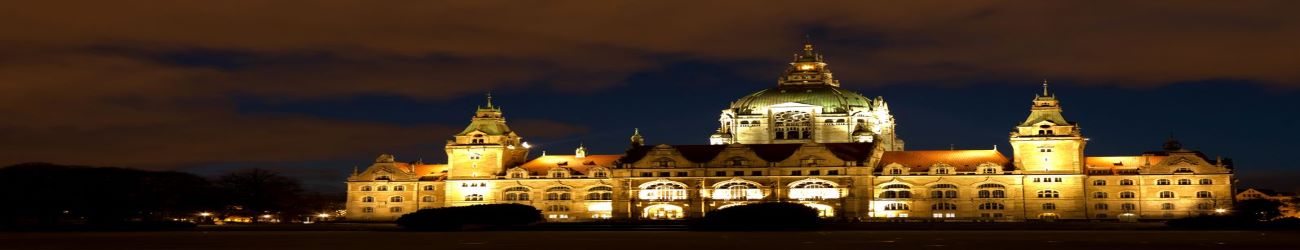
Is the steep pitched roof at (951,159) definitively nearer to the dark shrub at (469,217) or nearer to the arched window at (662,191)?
the arched window at (662,191)

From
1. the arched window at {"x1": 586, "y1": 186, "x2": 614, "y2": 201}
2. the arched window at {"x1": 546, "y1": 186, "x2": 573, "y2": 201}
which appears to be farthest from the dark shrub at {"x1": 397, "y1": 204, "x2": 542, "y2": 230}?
the arched window at {"x1": 546, "y1": 186, "x2": 573, "y2": 201}

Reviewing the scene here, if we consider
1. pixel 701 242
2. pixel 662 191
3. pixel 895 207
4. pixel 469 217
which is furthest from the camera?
pixel 662 191

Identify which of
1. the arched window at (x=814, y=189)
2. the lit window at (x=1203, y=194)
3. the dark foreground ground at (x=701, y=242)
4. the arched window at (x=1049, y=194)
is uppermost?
the arched window at (x=814, y=189)

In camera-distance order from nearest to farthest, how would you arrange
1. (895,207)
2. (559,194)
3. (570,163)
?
(895,207) → (559,194) → (570,163)

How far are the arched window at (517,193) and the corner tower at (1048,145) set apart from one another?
55.2 meters

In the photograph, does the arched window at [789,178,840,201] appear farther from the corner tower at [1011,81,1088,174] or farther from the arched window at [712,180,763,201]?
the corner tower at [1011,81,1088,174]

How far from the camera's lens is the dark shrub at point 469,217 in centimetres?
11281

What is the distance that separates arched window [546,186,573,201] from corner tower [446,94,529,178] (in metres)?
7.62

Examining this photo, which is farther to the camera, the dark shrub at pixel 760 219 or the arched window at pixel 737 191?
the arched window at pixel 737 191

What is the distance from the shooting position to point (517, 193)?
18375 cm

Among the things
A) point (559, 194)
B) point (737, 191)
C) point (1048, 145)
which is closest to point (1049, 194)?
point (1048, 145)

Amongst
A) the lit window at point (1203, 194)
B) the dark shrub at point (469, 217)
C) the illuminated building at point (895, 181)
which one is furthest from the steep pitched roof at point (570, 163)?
the lit window at point (1203, 194)

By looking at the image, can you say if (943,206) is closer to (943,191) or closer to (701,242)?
(943,191)

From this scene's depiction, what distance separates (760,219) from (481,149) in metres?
82.1
